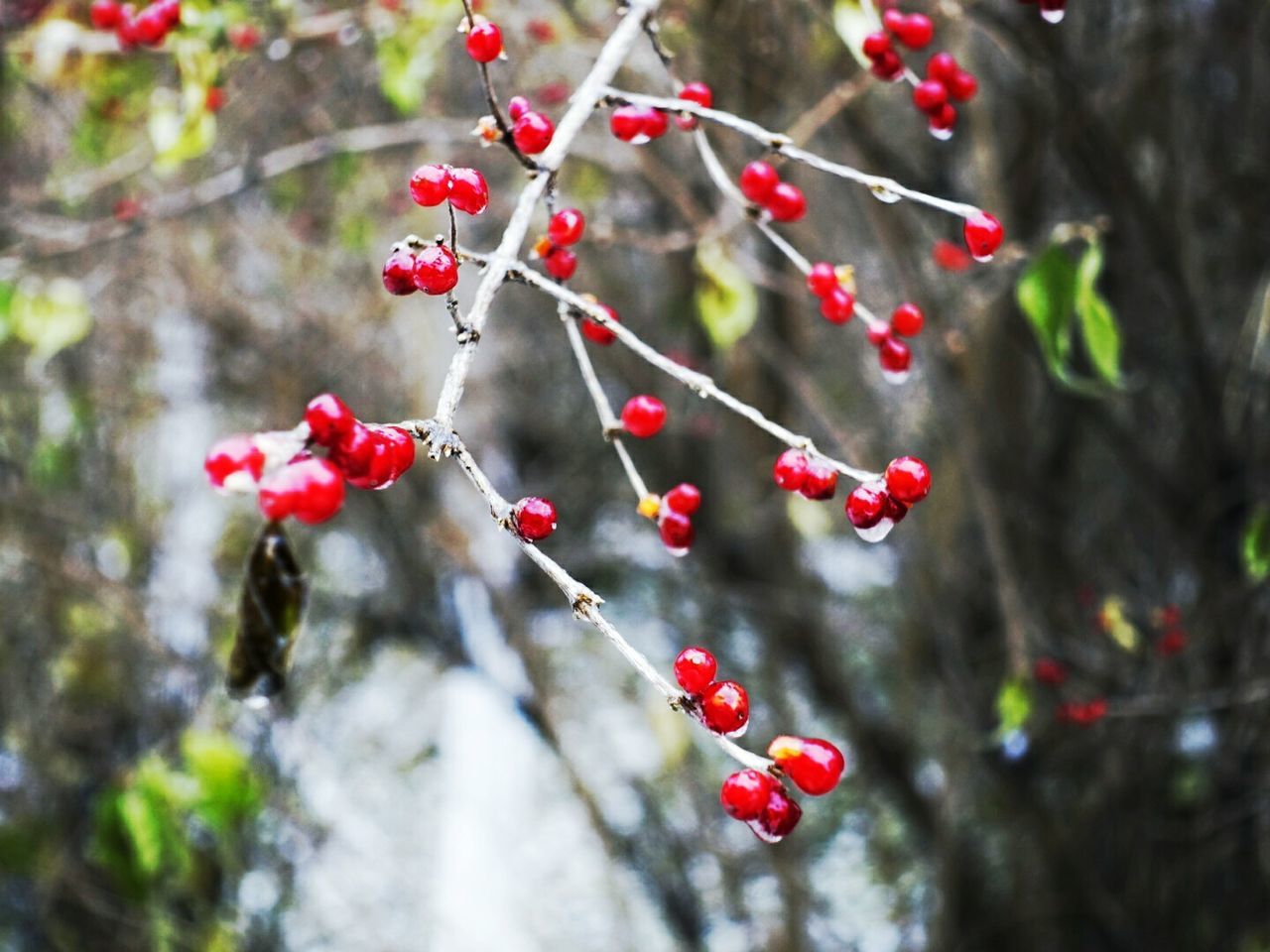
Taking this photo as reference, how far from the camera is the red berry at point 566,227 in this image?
2.25 ft

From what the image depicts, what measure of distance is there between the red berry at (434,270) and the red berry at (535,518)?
0.11 metres

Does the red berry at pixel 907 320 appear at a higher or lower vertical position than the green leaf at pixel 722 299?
higher

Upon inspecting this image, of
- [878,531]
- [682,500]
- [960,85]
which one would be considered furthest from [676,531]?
[960,85]

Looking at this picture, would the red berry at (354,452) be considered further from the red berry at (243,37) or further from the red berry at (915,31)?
the red berry at (243,37)

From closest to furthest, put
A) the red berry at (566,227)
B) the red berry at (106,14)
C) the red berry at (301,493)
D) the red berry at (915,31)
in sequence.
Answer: the red berry at (301,493), the red berry at (566,227), the red berry at (915,31), the red berry at (106,14)

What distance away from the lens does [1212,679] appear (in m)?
1.76

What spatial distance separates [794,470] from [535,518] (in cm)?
18

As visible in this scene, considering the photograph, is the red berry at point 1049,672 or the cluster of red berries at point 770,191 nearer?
the cluster of red berries at point 770,191

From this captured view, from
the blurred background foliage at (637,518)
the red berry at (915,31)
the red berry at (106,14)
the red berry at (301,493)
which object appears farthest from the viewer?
the blurred background foliage at (637,518)

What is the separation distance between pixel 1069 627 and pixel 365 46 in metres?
1.95

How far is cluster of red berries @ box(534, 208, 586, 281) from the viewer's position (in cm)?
A: 68

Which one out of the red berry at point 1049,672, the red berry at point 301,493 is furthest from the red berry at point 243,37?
the red berry at point 1049,672

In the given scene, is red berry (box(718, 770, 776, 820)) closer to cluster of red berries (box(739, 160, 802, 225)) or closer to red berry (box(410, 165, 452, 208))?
red berry (box(410, 165, 452, 208))

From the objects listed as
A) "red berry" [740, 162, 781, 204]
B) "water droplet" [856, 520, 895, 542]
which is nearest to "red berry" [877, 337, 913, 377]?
"red berry" [740, 162, 781, 204]
